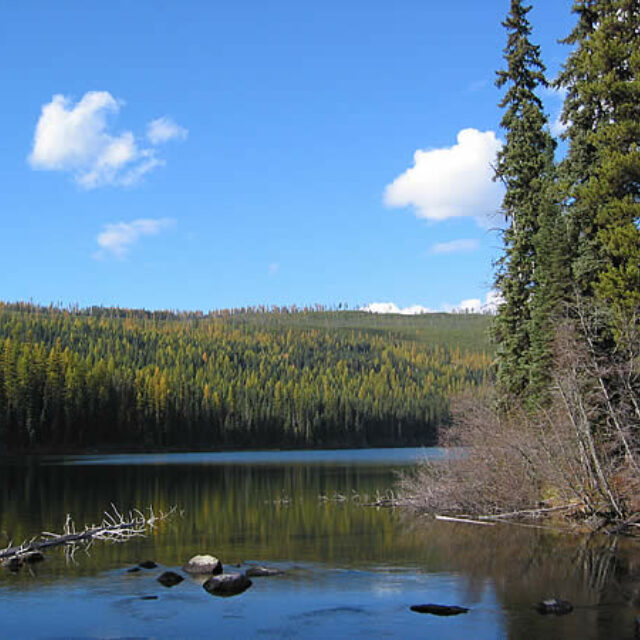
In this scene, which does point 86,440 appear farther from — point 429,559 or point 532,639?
point 532,639

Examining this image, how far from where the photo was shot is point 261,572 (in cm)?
2292

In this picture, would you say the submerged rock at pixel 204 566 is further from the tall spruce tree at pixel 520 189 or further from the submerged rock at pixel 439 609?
the tall spruce tree at pixel 520 189

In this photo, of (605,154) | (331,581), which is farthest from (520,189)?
(331,581)

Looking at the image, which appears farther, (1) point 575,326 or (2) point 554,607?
(1) point 575,326

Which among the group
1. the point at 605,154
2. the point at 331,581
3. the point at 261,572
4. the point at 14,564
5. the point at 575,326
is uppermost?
the point at 605,154

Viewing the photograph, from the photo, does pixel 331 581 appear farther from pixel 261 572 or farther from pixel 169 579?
pixel 169 579

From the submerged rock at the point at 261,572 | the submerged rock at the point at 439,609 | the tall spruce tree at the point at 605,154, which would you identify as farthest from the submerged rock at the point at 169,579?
the tall spruce tree at the point at 605,154

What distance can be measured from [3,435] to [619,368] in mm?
105261

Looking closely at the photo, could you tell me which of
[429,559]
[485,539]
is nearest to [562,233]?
[485,539]

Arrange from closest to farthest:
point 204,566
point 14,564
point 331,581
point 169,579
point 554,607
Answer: point 554,607 < point 169,579 < point 331,581 < point 204,566 < point 14,564

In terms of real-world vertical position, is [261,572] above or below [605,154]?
below

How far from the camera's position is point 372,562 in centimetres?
2502

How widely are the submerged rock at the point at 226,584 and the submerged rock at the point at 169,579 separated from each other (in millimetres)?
939

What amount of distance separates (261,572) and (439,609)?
253 inches
